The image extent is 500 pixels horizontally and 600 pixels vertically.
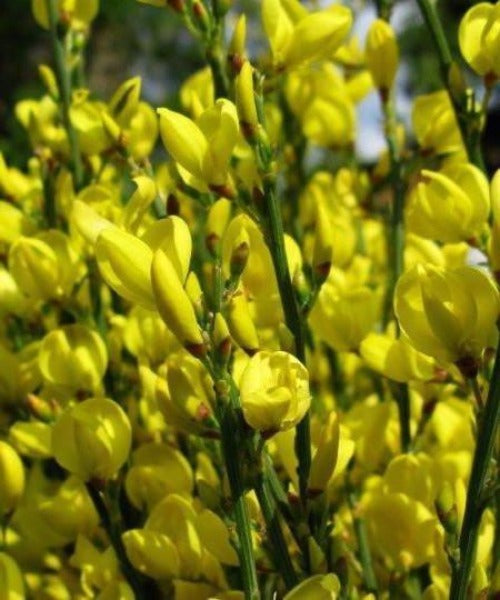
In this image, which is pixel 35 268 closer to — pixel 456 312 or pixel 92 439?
pixel 92 439

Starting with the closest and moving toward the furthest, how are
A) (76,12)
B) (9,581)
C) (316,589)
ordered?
(316,589)
(9,581)
(76,12)

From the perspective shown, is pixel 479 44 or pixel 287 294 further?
pixel 479 44

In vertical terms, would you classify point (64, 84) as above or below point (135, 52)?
above

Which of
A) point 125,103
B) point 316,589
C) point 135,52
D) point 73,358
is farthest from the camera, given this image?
point 135,52

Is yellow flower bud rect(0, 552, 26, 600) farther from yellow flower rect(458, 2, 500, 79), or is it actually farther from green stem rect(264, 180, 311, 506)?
yellow flower rect(458, 2, 500, 79)

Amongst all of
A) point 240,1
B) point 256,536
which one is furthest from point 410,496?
point 240,1

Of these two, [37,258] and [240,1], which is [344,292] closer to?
[37,258]

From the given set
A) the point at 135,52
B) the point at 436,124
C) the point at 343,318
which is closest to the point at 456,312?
the point at 343,318
